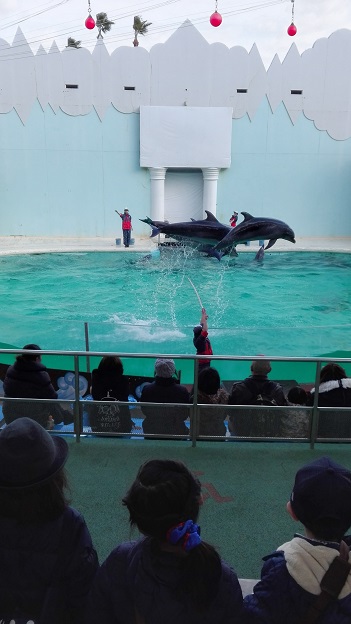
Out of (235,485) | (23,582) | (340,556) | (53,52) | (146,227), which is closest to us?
(340,556)

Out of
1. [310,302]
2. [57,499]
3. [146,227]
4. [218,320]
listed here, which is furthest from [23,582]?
[146,227]

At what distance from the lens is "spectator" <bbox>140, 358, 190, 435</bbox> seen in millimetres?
4520

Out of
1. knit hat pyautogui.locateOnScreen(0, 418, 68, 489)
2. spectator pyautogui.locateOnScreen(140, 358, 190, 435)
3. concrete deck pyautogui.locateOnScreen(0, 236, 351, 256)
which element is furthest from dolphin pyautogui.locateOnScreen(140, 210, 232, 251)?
concrete deck pyautogui.locateOnScreen(0, 236, 351, 256)

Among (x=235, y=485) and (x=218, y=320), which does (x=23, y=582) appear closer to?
(x=235, y=485)

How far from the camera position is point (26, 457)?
1802 millimetres

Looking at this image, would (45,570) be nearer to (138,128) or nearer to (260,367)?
(260,367)

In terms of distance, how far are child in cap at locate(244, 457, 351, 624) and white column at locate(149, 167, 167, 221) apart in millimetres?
21375

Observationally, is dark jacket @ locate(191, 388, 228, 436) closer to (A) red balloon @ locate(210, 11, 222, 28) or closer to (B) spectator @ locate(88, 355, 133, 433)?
(B) spectator @ locate(88, 355, 133, 433)

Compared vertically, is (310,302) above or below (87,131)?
below

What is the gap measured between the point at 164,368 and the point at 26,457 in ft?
9.14

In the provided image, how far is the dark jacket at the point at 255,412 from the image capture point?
445cm

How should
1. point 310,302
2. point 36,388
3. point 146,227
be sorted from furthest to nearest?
point 146,227, point 310,302, point 36,388

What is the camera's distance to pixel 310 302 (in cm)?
1415

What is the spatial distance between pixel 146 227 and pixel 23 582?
72.2 ft
